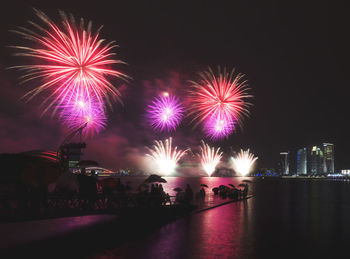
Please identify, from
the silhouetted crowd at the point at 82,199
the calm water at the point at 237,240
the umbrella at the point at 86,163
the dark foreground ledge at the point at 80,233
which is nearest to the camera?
the calm water at the point at 237,240

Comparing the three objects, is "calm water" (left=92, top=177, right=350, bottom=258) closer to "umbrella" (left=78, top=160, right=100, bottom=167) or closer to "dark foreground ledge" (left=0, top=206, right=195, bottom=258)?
"dark foreground ledge" (left=0, top=206, right=195, bottom=258)

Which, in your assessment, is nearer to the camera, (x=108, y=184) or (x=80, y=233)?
(x=80, y=233)

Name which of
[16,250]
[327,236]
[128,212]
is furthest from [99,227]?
[327,236]

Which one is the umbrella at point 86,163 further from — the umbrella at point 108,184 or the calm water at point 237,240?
the calm water at point 237,240

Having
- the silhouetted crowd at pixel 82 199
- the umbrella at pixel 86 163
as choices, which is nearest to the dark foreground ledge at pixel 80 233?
the silhouetted crowd at pixel 82 199

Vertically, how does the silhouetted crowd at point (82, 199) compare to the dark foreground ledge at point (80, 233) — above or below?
above

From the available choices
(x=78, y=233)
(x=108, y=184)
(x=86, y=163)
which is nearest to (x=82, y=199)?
(x=108, y=184)

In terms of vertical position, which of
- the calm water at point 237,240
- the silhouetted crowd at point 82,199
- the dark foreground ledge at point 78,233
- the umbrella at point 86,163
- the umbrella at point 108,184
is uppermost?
the umbrella at point 86,163

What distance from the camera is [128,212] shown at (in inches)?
810

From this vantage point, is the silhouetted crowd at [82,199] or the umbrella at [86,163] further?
the umbrella at [86,163]

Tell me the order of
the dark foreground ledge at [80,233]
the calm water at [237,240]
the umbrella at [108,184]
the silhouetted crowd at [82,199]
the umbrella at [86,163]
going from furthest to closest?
the umbrella at [86,163], the umbrella at [108,184], the silhouetted crowd at [82,199], the dark foreground ledge at [80,233], the calm water at [237,240]

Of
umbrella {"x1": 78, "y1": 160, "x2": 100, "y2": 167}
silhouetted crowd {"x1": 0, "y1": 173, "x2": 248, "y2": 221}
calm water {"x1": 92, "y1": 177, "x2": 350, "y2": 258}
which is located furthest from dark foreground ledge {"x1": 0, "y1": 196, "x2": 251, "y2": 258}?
umbrella {"x1": 78, "y1": 160, "x2": 100, "y2": 167}

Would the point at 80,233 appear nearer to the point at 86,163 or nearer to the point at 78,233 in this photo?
the point at 78,233

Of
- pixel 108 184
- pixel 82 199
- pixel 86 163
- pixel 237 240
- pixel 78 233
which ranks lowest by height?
pixel 78 233
